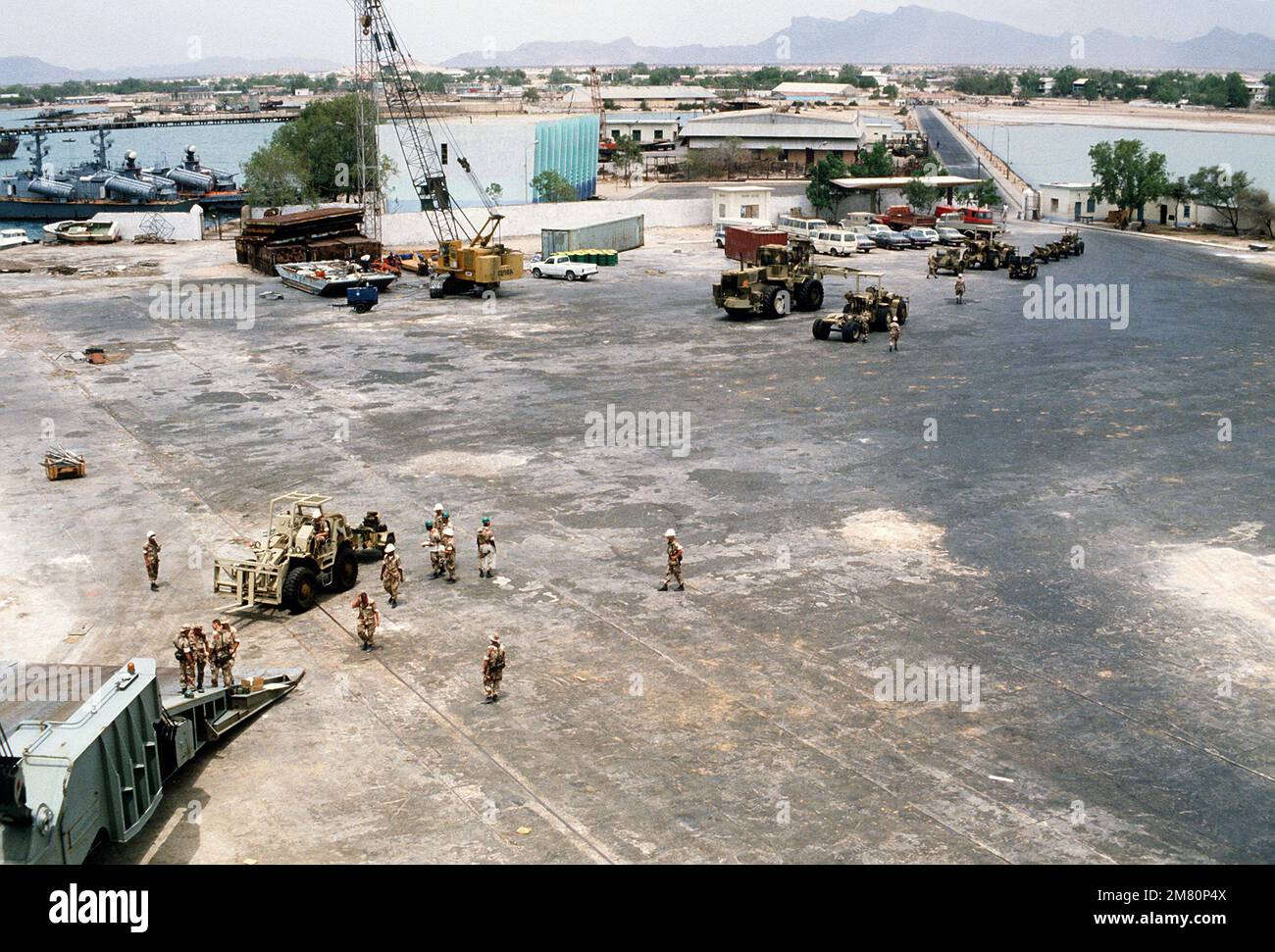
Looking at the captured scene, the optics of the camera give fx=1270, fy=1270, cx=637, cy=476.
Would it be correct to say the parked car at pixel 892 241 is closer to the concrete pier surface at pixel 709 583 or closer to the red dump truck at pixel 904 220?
the red dump truck at pixel 904 220

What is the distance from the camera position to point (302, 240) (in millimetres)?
72625

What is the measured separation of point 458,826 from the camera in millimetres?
17406

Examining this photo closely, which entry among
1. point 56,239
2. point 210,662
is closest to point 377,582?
point 210,662

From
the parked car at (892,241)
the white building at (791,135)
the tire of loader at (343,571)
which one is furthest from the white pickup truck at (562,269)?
the white building at (791,135)

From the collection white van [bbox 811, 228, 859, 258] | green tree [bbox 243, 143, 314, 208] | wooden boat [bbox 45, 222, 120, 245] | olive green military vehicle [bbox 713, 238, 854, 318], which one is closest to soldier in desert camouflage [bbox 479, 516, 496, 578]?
olive green military vehicle [bbox 713, 238, 854, 318]

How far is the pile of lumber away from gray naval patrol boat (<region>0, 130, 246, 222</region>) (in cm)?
4264

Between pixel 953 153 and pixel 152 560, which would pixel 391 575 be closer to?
pixel 152 560

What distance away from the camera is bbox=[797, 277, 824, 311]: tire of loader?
5838 cm

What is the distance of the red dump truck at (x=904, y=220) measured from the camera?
85.3 metres

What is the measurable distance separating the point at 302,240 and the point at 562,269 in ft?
50.7

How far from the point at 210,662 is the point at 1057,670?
582 inches

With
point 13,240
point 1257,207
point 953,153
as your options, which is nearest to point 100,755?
point 13,240

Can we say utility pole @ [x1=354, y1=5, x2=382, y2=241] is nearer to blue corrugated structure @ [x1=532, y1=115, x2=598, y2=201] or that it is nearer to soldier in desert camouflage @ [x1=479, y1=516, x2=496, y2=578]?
blue corrugated structure @ [x1=532, y1=115, x2=598, y2=201]
